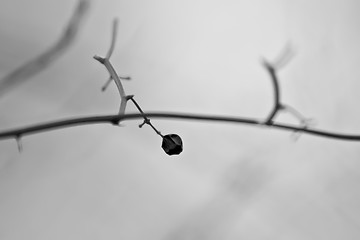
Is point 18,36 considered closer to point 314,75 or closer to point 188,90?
point 188,90

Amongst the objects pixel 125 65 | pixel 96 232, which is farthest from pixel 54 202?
pixel 125 65

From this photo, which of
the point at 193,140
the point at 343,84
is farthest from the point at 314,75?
the point at 193,140

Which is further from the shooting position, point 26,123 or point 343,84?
point 343,84

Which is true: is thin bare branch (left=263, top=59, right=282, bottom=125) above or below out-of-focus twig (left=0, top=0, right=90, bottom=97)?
below

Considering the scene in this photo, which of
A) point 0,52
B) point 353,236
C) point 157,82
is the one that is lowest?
point 353,236

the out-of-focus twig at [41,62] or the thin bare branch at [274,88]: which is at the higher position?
the out-of-focus twig at [41,62]

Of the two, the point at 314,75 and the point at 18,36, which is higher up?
the point at 18,36

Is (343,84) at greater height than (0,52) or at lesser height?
lesser

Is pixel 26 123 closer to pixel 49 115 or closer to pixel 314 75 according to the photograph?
pixel 49 115

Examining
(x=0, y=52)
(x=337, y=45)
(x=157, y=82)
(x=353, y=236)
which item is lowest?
(x=353, y=236)
